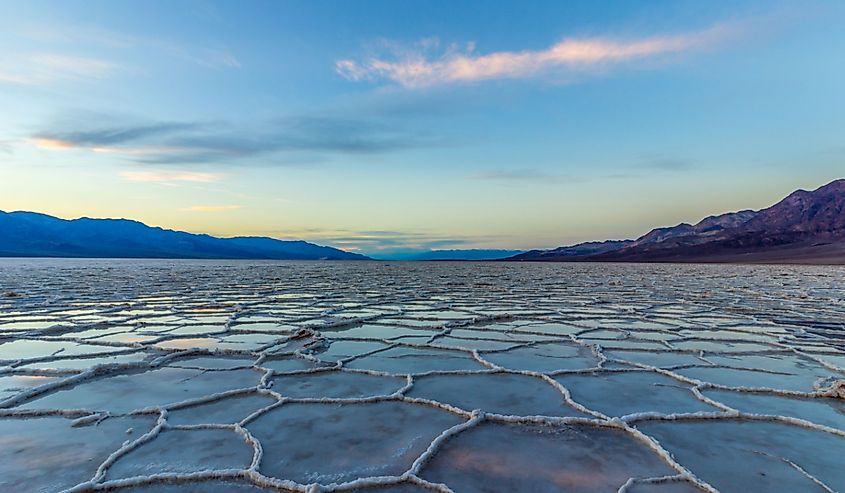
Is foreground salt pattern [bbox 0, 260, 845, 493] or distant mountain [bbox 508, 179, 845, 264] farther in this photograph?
distant mountain [bbox 508, 179, 845, 264]

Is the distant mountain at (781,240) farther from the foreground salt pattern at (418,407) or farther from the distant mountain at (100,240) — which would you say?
the distant mountain at (100,240)

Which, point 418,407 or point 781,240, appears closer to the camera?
point 418,407

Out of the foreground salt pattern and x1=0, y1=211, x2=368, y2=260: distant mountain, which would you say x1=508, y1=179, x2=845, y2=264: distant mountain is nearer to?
the foreground salt pattern

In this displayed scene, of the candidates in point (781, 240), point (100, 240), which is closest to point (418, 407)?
point (781, 240)

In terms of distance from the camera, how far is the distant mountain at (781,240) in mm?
58531

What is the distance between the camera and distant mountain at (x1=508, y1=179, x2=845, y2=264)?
58.5m

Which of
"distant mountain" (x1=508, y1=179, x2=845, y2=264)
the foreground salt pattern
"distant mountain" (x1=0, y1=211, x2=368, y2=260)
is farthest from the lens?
"distant mountain" (x1=0, y1=211, x2=368, y2=260)

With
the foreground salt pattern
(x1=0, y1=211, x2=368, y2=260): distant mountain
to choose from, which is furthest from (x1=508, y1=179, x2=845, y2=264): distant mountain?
(x1=0, y1=211, x2=368, y2=260): distant mountain

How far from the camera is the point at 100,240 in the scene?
143375 mm

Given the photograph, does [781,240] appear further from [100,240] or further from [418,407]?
[100,240]

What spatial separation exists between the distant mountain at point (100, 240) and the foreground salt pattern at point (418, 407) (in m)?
119

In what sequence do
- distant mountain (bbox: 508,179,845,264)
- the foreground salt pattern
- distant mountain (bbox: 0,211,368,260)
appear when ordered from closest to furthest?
the foreground salt pattern → distant mountain (bbox: 508,179,845,264) → distant mountain (bbox: 0,211,368,260)

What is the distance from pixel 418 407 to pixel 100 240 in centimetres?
16957

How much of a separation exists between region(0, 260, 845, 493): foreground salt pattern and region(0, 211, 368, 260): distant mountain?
391ft
